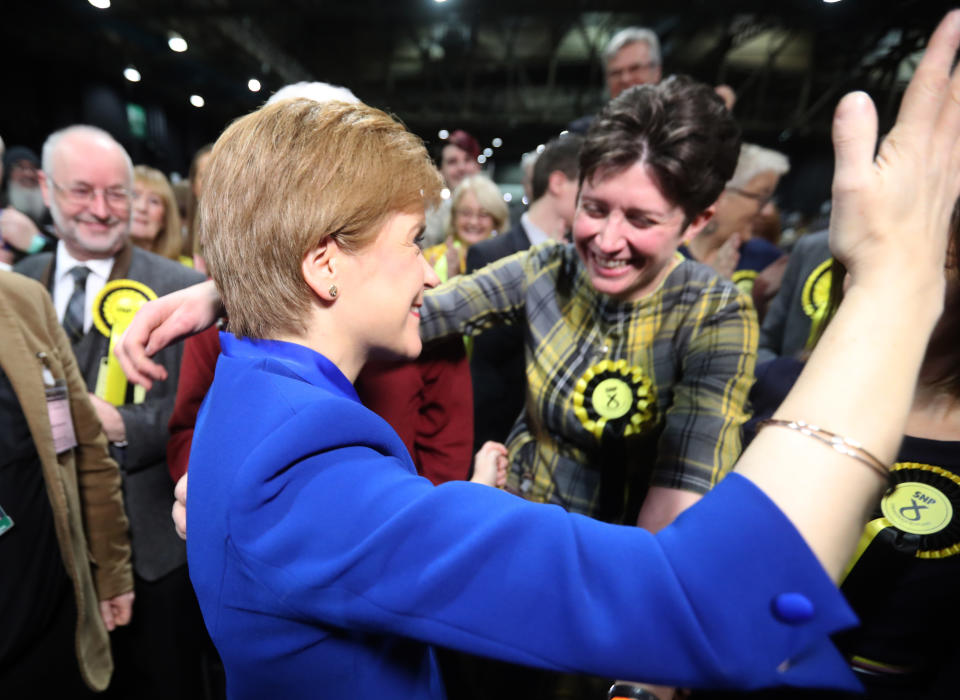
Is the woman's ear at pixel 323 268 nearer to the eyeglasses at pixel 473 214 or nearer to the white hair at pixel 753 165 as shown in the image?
the white hair at pixel 753 165

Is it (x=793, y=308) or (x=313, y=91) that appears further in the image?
(x=793, y=308)

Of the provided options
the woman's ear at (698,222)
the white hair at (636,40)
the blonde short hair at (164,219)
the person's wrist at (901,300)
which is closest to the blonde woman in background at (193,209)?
the blonde short hair at (164,219)

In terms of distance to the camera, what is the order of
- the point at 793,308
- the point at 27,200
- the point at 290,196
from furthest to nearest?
the point at 27,200 < the point at 793,308 < the point at 290,196

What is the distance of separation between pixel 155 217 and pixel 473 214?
6.96ft

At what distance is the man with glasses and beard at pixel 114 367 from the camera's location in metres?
1.84

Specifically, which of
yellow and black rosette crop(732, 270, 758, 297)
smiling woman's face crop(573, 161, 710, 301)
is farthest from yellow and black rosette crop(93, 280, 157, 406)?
yellow and black rosette crop(732, 270, 758, 297)

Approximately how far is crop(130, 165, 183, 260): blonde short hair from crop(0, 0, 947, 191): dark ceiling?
19.2 feet

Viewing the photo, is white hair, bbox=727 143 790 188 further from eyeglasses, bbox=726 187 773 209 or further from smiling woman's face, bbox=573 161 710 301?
smiling woman's face, bbox=573 161 710 301

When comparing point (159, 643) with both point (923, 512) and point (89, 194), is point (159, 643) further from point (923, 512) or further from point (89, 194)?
point (923, 512)

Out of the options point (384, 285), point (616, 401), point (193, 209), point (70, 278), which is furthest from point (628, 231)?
point (193, 209)

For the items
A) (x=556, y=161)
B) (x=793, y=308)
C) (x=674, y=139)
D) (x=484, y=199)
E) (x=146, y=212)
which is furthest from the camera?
(x=484, y=199)

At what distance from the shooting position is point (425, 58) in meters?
11.7

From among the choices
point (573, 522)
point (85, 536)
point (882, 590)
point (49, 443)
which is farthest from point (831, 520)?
point (85, 536)

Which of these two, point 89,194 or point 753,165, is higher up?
point 753,165
